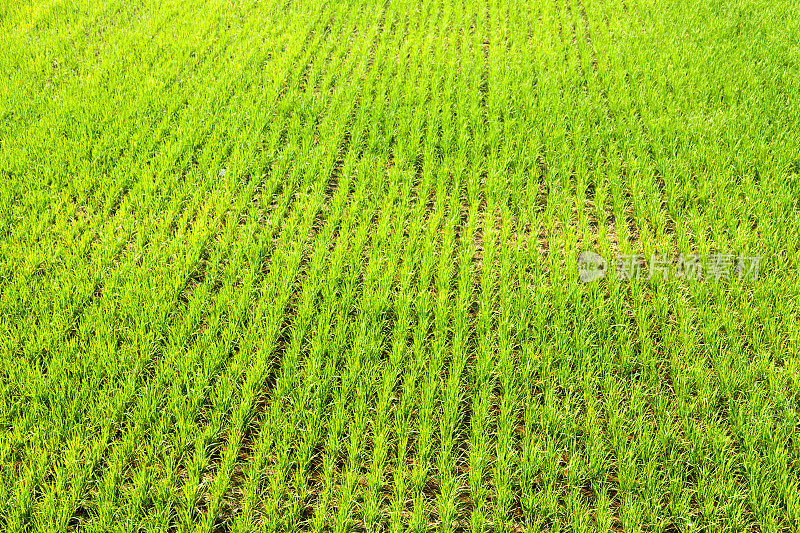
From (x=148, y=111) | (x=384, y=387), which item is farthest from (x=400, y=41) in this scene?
(x=384, y=387)

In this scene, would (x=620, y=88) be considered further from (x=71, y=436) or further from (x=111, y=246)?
(x=71, y=436)

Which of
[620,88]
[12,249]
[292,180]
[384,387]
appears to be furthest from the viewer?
[620,88]

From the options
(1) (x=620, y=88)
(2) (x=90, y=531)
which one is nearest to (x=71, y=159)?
(2) (x=90, y=531)

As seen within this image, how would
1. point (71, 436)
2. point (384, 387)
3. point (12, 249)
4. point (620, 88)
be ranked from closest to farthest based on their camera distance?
point (71, 436)
point (384, 387)
point (12, 249)
point (620, 88)

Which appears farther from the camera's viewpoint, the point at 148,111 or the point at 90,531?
the point at 148,111

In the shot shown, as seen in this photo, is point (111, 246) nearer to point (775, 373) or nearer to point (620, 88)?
point (775, 373)

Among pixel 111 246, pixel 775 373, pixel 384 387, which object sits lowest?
pixel 775 373

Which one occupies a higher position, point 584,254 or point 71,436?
point 71,436
